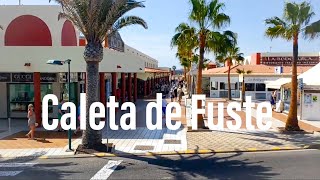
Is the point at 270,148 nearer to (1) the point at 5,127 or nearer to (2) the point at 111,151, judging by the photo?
(2) the point at 111,151

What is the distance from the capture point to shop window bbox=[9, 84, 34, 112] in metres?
24.1

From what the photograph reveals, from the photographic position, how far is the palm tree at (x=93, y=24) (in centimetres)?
1434

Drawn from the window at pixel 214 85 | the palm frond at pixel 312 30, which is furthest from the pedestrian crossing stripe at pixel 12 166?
the window at pixel 214 85

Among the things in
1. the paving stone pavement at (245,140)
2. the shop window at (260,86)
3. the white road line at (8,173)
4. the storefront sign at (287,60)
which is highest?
the storefront sign at (287,60)

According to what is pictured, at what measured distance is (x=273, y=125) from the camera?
834 inches

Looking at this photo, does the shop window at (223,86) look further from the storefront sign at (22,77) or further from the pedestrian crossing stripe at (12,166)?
the pedestrian crossing stripe at (12,166)

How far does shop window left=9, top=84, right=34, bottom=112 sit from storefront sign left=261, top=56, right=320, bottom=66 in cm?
3479

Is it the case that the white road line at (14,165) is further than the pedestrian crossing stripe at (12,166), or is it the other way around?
the white road line at (14,165)

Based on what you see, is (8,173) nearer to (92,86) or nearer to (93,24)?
(92,86)

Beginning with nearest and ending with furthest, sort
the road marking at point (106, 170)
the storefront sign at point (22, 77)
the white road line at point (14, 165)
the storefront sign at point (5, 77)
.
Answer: the road marking at point (106, 170)
the white road line at point (14, 165)
the storefront sign at point (22, 77)
the storefront sign at point (5, 77)

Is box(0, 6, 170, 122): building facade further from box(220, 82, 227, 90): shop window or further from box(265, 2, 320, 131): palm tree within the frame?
box(220, 82, 227, 90): shop window

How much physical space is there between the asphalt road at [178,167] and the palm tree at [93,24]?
1458mm

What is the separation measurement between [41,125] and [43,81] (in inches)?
145

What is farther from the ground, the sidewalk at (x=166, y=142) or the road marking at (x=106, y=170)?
the sidewalk at (x=166, y=142)
